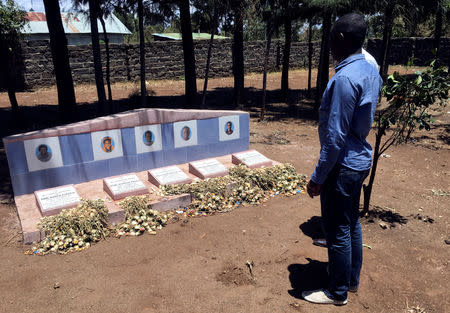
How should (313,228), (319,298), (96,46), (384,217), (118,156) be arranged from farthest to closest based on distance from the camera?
(96,46)
(118,156)
(384,217)
(313,228)
(319,298)

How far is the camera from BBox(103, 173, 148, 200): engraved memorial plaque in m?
4.85

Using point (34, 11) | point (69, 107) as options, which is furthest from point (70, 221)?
point (34, 11)

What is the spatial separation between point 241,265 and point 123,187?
2169 millimetres

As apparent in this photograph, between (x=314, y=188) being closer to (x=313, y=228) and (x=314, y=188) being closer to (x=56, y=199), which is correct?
(x=313, y=228)

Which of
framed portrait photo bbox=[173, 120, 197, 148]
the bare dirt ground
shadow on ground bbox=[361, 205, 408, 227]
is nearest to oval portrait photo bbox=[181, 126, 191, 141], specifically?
framed portrait photo bbox=[173, 120, 197, 148]

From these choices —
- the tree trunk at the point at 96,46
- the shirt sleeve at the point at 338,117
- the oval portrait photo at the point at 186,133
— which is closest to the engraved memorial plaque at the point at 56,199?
the oval portrait photo at the point at 186,133

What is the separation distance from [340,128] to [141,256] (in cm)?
254

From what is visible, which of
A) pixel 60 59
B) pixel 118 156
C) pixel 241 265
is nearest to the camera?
pixel 241 265

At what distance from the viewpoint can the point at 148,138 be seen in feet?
19.2

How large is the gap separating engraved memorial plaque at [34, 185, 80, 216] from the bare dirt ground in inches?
16.5

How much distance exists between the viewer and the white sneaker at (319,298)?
9.85 feet

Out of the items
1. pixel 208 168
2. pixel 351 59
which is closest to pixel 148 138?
pixel 208 168

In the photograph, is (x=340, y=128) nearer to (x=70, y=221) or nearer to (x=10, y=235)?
(x=70, y=221)

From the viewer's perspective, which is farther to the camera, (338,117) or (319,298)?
(319,298)
